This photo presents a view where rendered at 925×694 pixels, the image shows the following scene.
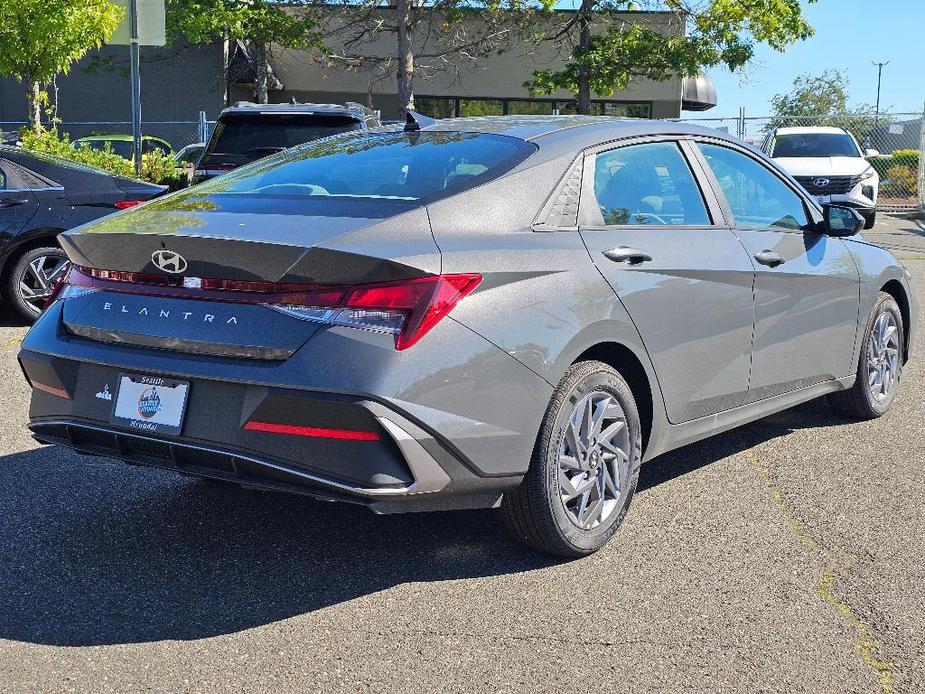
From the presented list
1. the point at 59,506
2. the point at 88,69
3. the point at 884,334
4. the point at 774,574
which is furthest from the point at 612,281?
the point at 88,69

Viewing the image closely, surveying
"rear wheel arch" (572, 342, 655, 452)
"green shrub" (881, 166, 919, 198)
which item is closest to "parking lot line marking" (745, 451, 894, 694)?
"rear wheel arch" (572, 342, 655, 452)

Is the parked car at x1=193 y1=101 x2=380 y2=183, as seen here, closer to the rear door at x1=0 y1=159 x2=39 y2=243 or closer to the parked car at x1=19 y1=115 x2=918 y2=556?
the rear door at x1=0 y1=159 x2=39 y2=243

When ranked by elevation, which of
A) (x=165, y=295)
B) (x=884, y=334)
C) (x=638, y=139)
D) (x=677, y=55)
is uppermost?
(x=677, y=55)

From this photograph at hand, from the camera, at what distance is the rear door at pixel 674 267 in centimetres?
452

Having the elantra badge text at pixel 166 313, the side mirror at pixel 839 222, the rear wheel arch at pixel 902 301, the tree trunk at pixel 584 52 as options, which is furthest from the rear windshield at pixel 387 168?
the tree trunk at pixel 584 52

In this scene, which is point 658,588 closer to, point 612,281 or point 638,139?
point 612,281

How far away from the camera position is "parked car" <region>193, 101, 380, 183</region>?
444 inches

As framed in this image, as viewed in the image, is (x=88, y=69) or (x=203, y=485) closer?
(x=203, y=485)

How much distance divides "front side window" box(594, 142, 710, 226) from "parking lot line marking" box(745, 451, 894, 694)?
122 cm

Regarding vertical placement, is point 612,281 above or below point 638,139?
below

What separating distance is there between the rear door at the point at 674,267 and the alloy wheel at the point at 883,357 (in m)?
1.56

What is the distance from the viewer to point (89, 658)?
11.4 ft

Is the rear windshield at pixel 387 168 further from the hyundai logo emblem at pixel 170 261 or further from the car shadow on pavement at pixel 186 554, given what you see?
the car shadow on pavement at pixel 186 554

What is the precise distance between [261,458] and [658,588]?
1396 millimetres
